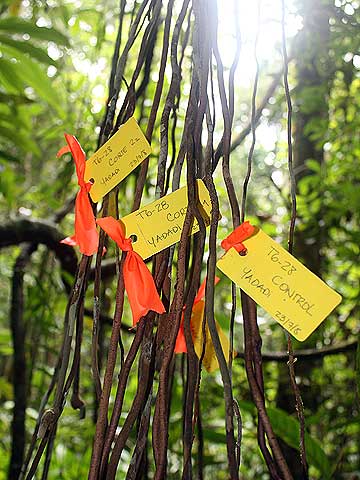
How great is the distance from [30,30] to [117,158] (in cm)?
49

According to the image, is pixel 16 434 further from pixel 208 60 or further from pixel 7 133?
pixel 208 60

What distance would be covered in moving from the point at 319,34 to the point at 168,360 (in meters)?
0.83

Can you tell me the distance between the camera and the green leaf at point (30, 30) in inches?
32.7

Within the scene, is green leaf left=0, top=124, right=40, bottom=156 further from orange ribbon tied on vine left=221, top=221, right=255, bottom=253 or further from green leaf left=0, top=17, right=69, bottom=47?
orange ribbon tied on vine left=221, top=221, right=255, bottom=253

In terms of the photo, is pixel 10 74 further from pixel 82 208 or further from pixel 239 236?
pixel 239 236

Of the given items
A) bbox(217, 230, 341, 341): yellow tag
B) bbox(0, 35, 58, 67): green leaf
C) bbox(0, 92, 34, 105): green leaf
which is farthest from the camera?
bbox(0, 92, 34, 105): green leaf

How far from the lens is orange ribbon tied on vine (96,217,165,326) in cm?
36

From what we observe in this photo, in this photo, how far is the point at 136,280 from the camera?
37 centimetres

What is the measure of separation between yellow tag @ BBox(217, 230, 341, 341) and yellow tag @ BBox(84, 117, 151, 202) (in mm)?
101

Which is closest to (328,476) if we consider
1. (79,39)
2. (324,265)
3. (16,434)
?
(16,434)

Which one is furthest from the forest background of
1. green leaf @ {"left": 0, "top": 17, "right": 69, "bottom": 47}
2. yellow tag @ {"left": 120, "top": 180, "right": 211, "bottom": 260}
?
yellow tag @ {"left": 120, "top": 180, "right": 211, "bottom": 260}

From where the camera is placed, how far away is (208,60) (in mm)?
368

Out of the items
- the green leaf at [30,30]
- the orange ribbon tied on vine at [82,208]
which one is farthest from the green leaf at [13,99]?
the orange ribbon tied on vine at [82,208]

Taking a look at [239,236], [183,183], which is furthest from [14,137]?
[239,236]
